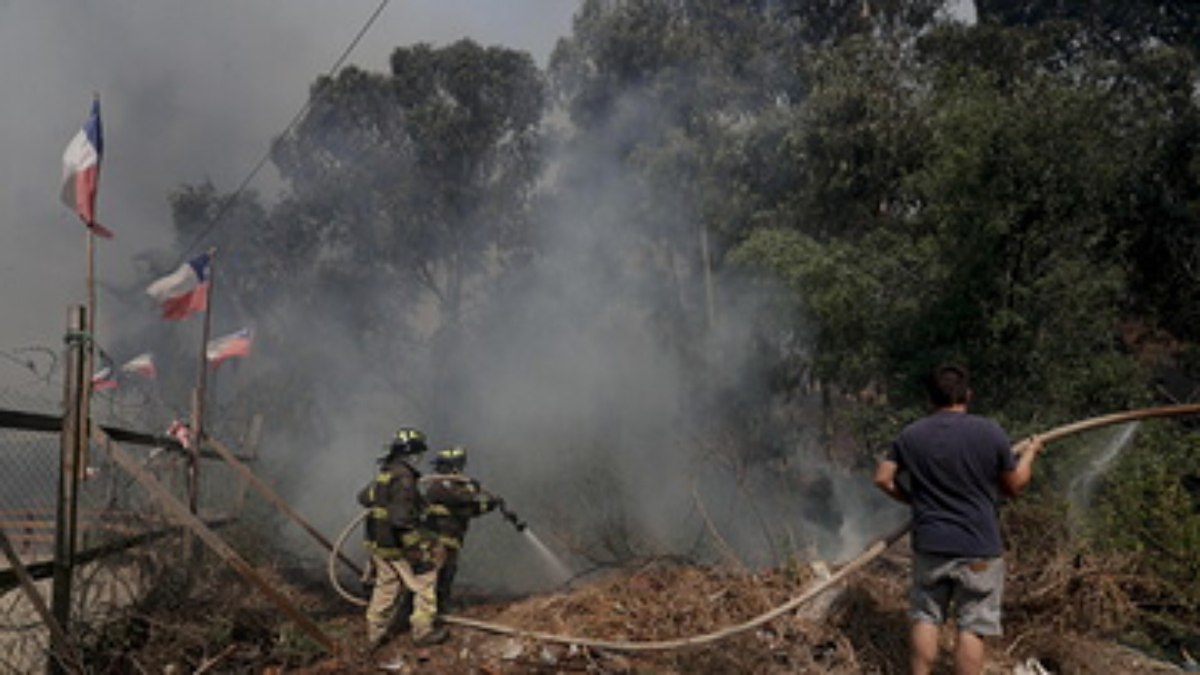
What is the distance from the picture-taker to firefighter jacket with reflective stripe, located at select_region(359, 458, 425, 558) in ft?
20.1

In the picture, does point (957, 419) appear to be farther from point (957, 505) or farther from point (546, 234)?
point (546, 234)

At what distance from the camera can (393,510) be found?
6.16m

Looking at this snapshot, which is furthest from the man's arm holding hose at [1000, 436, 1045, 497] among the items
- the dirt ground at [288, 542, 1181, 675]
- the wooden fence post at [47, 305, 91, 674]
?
the wooden fence post at [47, 305, 91, 674]

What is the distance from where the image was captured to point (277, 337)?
97.1ft

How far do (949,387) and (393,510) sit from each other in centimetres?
387

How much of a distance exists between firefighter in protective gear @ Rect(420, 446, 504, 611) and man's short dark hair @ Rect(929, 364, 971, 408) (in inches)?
140

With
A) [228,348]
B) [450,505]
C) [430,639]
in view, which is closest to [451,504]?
[450,505]

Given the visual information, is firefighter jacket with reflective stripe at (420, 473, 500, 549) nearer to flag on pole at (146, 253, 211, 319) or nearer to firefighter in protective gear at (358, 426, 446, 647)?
firefighter in protective gear at (358, 426, 446, 647)

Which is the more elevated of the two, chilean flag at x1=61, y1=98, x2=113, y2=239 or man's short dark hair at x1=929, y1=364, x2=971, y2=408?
chilean flag at x1=61, y1=98, x2=113, y2=239

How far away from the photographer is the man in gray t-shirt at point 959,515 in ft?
12.1

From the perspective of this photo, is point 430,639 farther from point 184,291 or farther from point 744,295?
point 744,295

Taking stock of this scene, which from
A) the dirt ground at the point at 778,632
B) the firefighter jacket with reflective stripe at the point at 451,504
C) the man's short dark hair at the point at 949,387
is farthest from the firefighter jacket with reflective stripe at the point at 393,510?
the man's short dark hair at the point at 949,387

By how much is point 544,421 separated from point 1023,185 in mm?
13483

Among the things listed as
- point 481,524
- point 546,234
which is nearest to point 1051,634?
point 481,524
